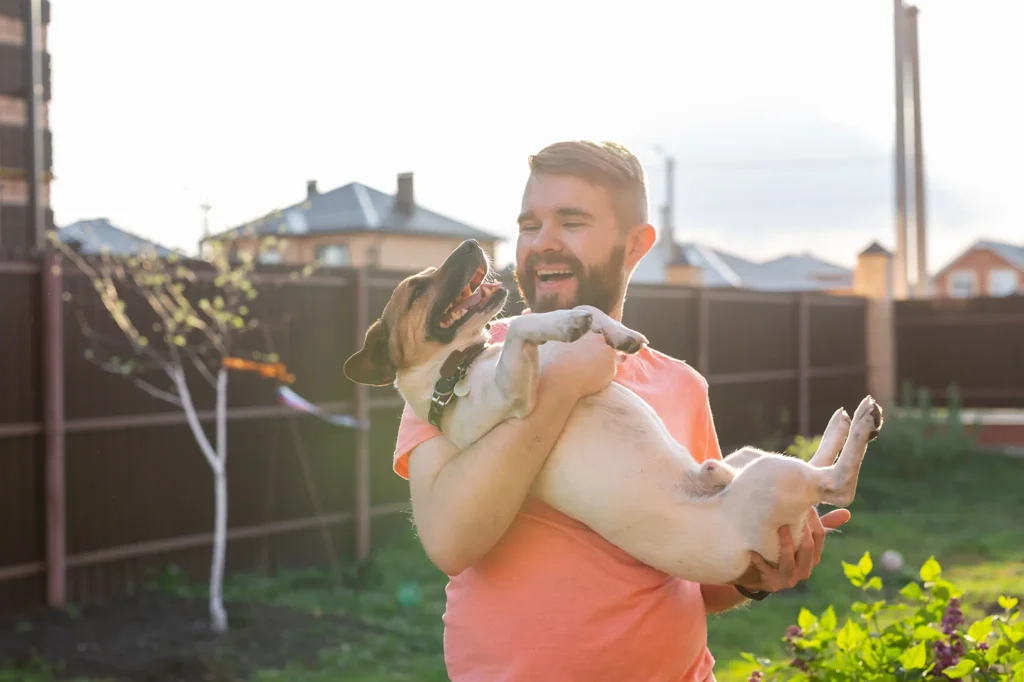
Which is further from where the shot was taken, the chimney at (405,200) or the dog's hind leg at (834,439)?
the chimney at (405,200)

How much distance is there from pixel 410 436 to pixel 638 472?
447mm

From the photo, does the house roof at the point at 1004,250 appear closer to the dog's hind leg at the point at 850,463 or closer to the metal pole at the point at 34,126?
the metal pole at the point at 34,126

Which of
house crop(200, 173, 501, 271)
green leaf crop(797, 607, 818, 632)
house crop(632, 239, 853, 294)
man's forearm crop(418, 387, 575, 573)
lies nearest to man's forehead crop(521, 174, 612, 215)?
man's forearm crop(418, 387, 575, 573)

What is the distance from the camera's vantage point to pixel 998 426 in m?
15.4

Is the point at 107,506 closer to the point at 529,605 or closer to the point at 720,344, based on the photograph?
the point at 529,605

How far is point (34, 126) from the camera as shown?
33.4ft

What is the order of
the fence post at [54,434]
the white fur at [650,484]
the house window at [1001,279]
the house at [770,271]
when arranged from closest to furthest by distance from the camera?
1. the white fur at [650,484]
2. the fence post at [54,434]
3. the house window at [1001,279]
4. the house at [770,271]

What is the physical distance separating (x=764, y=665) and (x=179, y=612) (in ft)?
14.4

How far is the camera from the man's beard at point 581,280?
219 cm

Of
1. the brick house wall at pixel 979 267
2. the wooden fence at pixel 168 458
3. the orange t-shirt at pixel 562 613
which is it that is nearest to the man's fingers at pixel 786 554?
the orange t-shirt at pixel 562 613

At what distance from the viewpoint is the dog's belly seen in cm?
204

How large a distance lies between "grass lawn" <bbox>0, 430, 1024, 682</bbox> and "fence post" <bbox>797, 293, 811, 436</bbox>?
2.64 meters

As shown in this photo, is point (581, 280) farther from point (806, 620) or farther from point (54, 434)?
point (54, 434)

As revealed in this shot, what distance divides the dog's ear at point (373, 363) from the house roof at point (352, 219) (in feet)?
11.8
